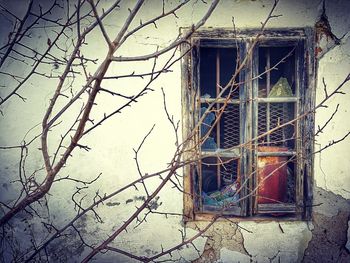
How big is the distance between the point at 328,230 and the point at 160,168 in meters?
1.63

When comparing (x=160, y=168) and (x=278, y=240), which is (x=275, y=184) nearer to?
(x=278, y=240)

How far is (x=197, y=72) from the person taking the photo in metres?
2.73

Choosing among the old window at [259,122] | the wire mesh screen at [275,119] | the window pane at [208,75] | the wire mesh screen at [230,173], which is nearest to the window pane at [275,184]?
the old window at [259,122]

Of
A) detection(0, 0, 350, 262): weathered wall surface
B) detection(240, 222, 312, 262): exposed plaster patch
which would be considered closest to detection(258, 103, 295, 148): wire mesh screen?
detection(0, 0, 350, 262): weathered wall surface

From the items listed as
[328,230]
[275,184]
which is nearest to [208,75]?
[275,184]

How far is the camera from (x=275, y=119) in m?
3.01

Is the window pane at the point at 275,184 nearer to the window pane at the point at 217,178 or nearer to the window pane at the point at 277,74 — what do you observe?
the window pane at the point at 217,178

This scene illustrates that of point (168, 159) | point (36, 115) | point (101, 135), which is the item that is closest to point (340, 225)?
point (168, 159)

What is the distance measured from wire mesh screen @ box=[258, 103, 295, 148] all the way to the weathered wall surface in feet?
0.85

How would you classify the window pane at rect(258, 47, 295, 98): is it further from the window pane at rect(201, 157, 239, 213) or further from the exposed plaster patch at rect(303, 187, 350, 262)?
the exposed plaster patch at rect(303, 187, 350, 262)

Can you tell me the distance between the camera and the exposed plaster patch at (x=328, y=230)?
276 cm

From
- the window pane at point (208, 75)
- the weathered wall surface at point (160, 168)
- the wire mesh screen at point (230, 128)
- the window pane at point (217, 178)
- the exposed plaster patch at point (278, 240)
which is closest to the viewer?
the weathered wall surface at point (160, 168)

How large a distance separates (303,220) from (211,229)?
84 cm

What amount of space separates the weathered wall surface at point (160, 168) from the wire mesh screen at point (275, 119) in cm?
26
